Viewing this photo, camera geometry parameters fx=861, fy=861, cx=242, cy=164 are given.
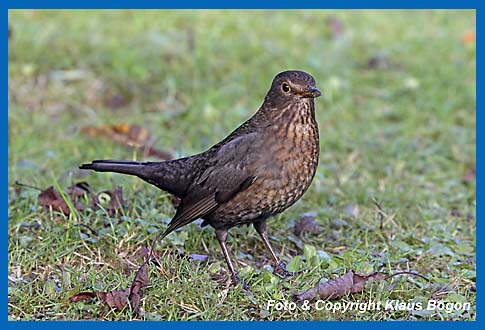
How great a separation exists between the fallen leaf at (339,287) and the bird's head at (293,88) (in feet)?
3.42

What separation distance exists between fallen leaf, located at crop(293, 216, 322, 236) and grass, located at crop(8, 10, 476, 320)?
0.08 m

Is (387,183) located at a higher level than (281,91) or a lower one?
lower

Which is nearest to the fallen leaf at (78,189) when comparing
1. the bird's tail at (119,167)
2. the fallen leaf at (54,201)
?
the fallen leaf at (54,201)

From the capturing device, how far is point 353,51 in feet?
30.2

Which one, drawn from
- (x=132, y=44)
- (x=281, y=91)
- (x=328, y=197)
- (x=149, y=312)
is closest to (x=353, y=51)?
(x=132, y=44)

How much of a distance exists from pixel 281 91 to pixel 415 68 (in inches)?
163

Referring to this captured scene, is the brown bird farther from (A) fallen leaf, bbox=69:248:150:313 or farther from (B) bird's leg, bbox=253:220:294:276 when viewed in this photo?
(A) fallen leaf, bbox=69:248:150:313

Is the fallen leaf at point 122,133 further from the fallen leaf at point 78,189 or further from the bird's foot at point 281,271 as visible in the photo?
the bird's foot at point 281,271

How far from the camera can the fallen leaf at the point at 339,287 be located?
15.4ft

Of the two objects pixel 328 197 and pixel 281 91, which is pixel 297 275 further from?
pixel 328 197

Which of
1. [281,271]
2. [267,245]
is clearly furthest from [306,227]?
[281,271]

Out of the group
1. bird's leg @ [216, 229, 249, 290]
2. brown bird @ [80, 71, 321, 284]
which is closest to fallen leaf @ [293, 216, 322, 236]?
brown bird @ [80, 71, 321, 284]

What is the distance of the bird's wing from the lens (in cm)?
496

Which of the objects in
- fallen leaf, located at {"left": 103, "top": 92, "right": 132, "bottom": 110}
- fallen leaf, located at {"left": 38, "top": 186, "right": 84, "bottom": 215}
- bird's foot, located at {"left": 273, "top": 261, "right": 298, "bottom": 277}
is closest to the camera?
bird's foot, located at {"left": 273, "top": 261, "right": 298, "bottom": 277}
